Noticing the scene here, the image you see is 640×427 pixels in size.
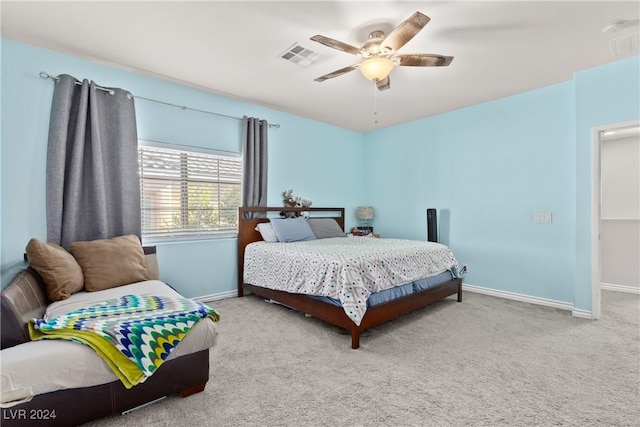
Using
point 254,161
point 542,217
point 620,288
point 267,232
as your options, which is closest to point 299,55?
point 254,161

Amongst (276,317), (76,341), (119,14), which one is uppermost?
(119,14)

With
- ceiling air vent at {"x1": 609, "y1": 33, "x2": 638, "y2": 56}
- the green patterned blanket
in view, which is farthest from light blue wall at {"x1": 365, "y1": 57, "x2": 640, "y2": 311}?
the green patterned blanket

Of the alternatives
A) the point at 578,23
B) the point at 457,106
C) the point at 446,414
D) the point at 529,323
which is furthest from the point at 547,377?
the point at 457,106

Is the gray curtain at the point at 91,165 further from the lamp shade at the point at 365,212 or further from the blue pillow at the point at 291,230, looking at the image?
the lamp shade at the point at 365,212

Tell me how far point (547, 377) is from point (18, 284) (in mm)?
3538

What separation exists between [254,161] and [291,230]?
1083 mm

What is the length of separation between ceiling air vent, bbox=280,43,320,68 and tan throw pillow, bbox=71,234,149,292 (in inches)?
92.1

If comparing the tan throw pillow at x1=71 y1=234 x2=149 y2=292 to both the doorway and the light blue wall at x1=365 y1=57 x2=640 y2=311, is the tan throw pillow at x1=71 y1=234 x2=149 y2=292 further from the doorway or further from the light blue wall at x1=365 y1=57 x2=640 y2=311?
the doorway

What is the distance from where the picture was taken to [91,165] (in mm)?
2910

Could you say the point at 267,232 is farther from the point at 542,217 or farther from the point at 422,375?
the point at 542,217

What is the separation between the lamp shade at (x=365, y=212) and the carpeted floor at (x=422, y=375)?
245 cm

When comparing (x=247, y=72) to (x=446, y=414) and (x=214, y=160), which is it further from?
(x=446, y=414)

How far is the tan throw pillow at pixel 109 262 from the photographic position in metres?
2.48

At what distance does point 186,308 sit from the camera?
6.30 ft
